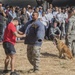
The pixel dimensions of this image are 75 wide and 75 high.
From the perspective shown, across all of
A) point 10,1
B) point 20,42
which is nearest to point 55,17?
point 20,42

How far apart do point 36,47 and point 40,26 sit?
585 millimetres

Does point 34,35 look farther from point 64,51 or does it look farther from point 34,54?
point 64,51

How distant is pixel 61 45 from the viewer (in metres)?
12.8

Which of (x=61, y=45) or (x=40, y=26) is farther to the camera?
(x=61, y=45)

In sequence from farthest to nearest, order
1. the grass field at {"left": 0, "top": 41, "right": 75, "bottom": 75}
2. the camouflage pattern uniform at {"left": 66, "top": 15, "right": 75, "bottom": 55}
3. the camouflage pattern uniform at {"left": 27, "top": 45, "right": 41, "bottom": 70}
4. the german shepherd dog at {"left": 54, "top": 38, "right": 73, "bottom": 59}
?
the german shepherd dog at {"left": 54, "top": 38, "right": 73, "bottom": 59} < the camouflage pattern uniform at {"left": 66, "top": 15, "right": 75, "bottom": 55} < the grass field at {"left": 0, "top": 41, "right": 75, "bottom": 75} < the camouflage pattern uniform at {"left": 27, "top": 45, "right": 41, "bottom": 70}

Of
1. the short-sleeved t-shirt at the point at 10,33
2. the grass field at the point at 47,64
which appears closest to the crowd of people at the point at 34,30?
the short-sleeved t-shirt at the point at 10,33

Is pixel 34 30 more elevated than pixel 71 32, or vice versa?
pixel 34 30

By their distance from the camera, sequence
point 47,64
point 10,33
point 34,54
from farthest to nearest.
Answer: point 47,64
point 34,54
point 10,33

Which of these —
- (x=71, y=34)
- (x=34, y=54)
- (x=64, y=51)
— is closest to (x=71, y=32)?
(x=71, y=34)

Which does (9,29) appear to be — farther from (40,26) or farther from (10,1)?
(10,1)

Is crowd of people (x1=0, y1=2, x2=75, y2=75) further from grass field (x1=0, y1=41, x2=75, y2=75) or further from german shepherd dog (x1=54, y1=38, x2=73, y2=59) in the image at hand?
grass field (x1=0, y1=41, x2=75, y2=75)

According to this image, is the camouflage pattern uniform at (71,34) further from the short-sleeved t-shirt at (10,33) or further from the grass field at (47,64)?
the short-sleeved t-shirt at (10,33)

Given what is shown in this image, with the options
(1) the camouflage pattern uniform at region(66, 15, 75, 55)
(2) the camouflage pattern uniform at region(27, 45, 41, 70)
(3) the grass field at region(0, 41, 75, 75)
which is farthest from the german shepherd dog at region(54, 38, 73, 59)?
(2) the camouflage pattern uniform at region(27, 45, 41, 70)

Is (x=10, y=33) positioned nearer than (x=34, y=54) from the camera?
Yes
